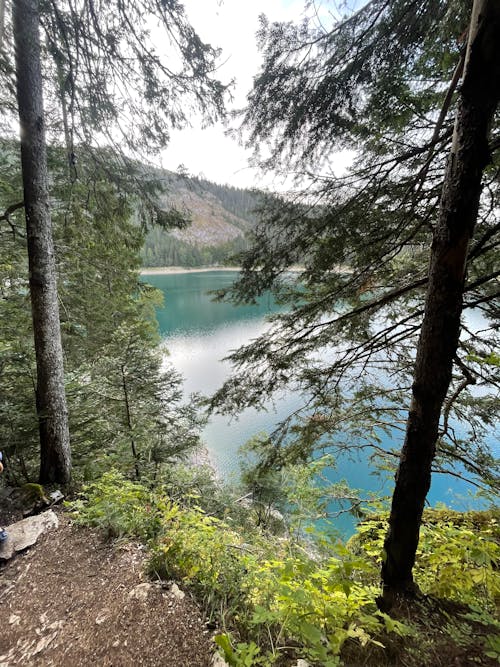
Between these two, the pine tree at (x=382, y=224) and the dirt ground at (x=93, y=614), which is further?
the dirt ground at (x=93, y=614)

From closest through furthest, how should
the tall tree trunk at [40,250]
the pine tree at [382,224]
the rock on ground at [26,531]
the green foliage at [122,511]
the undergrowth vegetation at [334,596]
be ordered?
the undergrowth vegetation at [334,596] < the pine tree at [382,224] < the rock on ground at [26,531] < the green foliage at [122,511] < the tall tree trunk at [40,250]

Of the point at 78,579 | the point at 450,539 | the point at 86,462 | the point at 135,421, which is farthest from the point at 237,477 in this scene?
the point at 450,539

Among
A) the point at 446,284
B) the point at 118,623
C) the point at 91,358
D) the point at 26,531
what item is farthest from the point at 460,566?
the point at 91,358

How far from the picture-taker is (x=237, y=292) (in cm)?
275

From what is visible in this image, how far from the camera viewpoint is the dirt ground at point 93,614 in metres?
1.45

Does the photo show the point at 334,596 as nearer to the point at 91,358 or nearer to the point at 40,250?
the point at 40,250

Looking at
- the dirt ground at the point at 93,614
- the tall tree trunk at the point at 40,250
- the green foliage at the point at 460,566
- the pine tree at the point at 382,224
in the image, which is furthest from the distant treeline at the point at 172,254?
the green foliage at the point at 460,566

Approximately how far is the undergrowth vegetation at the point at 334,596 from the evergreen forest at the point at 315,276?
1cm

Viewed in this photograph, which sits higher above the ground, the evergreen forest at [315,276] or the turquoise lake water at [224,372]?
the evergreen forest at [315,276]

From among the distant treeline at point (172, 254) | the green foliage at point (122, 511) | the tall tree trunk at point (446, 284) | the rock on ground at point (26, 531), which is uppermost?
the distant treeline at point (172, 254)

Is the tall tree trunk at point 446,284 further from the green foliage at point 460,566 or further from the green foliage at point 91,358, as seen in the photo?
the green foliage at point 91,358

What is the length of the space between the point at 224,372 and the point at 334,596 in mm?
14979

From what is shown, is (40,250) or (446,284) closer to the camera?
(446,284)

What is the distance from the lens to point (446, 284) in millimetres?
1230
